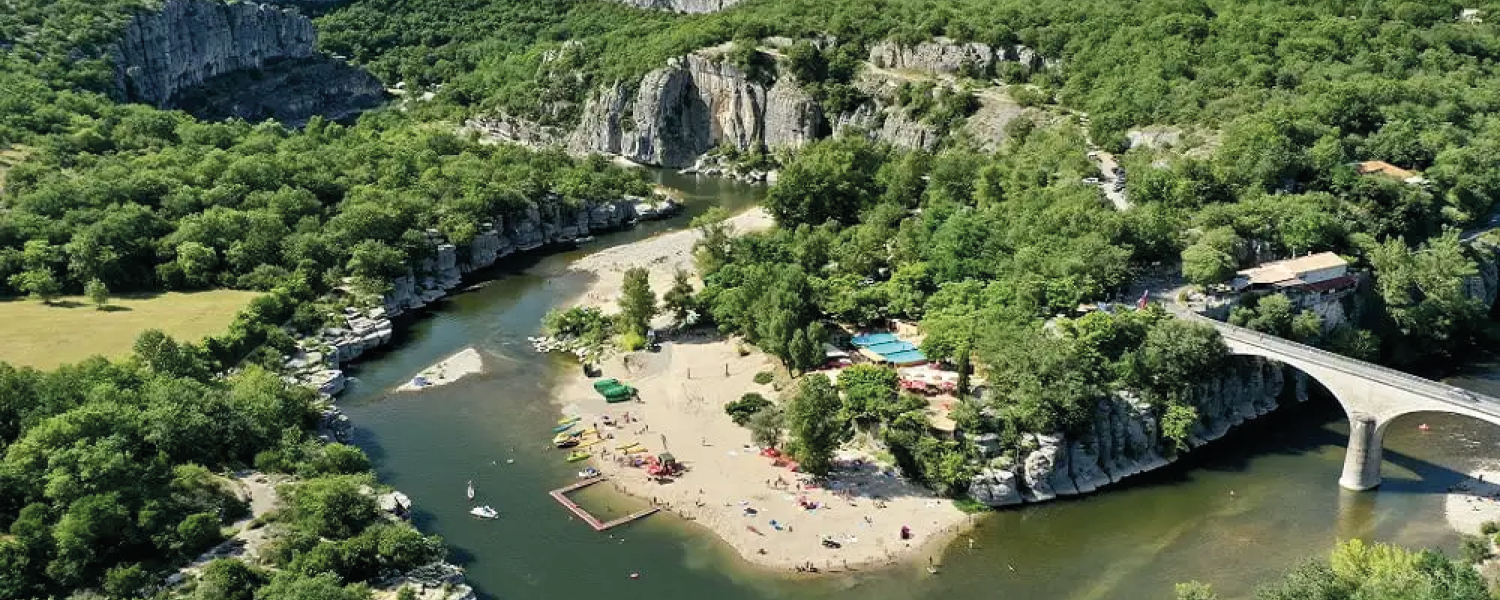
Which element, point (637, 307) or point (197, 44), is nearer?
point (637, 307)

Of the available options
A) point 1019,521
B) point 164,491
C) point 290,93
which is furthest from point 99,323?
point 290,93

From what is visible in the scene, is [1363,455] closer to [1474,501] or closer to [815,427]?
[1474,501]

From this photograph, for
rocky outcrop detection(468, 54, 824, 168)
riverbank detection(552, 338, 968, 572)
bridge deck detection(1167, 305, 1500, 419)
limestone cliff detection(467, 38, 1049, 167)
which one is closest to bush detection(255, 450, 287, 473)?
riverbank detection(552, 338, 968, 572)

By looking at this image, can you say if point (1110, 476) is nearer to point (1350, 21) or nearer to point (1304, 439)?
point (1304, 439)

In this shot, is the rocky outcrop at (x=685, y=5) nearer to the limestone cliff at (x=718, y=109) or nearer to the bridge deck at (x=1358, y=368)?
the limestone cliff at (x=718, y=109)

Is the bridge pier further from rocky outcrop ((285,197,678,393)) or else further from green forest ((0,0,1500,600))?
rocky outcrop ((285,197,678,393))

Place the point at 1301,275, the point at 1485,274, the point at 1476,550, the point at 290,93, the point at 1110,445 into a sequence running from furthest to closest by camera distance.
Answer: the point at 290,93
the point at 1485,274
the point at 1301,275
the point at 1110,445
the point at 1476,550

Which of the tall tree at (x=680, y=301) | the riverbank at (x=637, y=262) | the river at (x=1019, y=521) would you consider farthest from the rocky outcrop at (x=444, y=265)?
the tall tree at (x=680, y=301)
